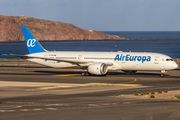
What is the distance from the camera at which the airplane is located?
47.4 m

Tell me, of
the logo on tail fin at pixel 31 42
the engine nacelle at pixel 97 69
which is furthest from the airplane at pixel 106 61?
the logo on tail fin at pixel 31 42

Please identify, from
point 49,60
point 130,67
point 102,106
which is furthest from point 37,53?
point 102,106

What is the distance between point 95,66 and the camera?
157ft

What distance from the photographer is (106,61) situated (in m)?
49.7

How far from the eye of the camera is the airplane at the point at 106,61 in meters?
47.4

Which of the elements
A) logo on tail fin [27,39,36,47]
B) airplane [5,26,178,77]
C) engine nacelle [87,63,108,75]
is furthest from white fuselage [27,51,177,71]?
logo on tail fin [27,39,36,47]

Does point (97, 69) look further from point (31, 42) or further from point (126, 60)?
point (31, 42)

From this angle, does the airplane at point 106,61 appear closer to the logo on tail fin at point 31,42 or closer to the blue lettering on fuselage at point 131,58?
the blue lettering on fuselage at point 131,58

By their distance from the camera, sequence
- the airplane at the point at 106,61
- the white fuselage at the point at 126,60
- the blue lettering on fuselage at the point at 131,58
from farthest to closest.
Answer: the blue lettering on fuselage at the point at 131,58 → the airplane at the point at 106,61 → the white fuselage at the point at 126,60

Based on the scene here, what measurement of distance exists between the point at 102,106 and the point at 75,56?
105 feet

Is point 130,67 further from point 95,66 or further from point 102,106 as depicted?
point 102,106

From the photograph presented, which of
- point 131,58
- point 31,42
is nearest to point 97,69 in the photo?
point 131,58

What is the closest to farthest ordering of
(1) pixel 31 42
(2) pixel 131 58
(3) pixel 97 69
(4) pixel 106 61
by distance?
(3) pixel 97 69
(2) pixel 131 58
(4) pixel 106 61
(1) pixel 31 42

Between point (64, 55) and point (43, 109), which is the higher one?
point (64, 55)
